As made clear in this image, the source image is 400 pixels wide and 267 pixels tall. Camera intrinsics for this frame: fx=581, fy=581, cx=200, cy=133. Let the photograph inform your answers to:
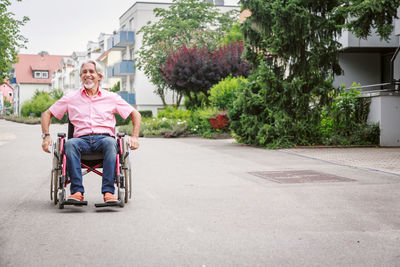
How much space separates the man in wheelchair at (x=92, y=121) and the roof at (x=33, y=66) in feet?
358

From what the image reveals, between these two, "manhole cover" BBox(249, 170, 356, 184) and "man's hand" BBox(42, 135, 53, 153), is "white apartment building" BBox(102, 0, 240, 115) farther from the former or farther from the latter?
"man's hand" BBox(42, 135, 53, 153)

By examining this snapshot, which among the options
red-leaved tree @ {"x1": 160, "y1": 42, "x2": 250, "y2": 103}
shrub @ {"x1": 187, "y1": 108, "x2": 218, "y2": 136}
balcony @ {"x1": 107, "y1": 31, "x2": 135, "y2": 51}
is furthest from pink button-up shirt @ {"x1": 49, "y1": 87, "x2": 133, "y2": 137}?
balcony @ {"x1": 107, "y1": 31, "x2": 135, "y2": 51}

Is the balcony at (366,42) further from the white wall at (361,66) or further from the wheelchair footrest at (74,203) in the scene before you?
the wheelchair footrest at (74,203)

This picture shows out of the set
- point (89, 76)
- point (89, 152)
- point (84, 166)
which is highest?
point (89, 76)

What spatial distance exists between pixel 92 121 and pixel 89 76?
520 mm

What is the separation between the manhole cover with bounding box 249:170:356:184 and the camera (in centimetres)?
906

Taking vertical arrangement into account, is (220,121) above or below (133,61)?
below

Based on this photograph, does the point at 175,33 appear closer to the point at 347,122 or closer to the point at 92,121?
the point at 347,122

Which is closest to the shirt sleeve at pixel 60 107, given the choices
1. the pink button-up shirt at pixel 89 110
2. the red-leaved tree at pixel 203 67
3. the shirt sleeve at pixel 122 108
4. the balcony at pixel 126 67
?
the pink button-up shirt at pixel 89 110

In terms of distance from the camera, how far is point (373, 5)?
41.3 feet

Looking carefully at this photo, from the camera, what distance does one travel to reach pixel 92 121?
664 centimetres

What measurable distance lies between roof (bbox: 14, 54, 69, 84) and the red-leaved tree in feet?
287

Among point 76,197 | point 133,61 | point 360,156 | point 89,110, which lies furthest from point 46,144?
point 133,61

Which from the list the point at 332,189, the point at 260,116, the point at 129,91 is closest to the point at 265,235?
the point at 332,189
